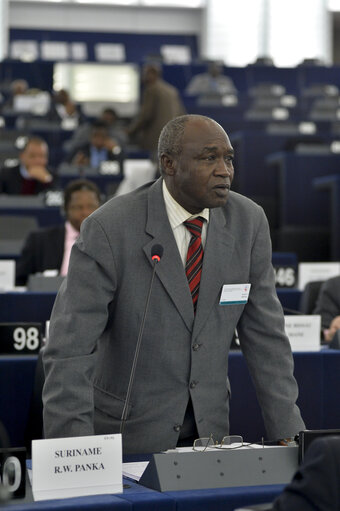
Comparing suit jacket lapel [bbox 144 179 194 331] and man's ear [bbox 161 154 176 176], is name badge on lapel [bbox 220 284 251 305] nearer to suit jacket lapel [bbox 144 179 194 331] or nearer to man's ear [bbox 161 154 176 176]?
suit jacket lapel [bbox 144 179 194 331]

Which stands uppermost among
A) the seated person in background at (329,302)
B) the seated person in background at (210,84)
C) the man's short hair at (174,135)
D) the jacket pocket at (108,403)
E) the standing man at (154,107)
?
the seated person in background at (210,84)

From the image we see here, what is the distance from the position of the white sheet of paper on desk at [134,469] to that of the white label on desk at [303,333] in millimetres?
1398

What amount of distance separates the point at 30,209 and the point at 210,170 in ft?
17.7

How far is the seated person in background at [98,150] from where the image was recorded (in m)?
10.0

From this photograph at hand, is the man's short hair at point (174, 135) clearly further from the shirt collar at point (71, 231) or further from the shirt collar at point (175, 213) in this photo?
the shirt collar at point (71, 231)

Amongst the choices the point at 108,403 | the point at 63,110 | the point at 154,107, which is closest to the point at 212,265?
the point at 108,403

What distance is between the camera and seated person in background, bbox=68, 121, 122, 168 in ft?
33.0

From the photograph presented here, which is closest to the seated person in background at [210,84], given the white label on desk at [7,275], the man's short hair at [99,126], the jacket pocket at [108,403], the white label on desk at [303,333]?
the man's short hair at [99,126]

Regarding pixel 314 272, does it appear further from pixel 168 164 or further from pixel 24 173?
pixel 24 173

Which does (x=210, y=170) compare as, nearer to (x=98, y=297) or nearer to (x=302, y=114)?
(x=98, y=297)

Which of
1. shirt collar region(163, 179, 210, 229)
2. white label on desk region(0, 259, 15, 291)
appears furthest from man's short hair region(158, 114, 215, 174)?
white label on desk region(0, 259, 15, 291)

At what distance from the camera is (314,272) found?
5527mm

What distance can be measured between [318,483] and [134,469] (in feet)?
2.91

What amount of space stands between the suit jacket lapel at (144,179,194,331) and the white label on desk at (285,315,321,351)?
4.02 feet
